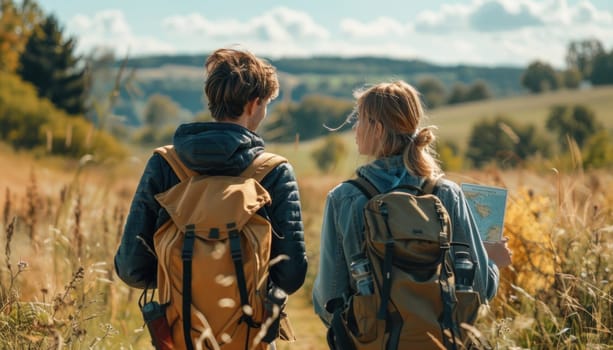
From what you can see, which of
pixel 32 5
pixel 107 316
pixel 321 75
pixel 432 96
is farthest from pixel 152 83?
pixel 107 316

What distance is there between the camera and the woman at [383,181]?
2.73 meters

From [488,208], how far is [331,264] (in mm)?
851

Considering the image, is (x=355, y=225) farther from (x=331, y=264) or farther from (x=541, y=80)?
(x=541, y=80)

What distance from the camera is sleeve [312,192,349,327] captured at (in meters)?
2.78

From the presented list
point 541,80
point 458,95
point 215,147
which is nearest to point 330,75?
point 458,95

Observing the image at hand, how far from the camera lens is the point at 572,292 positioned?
4.01m

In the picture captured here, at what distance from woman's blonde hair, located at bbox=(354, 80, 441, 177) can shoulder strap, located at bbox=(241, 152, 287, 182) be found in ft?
1.20

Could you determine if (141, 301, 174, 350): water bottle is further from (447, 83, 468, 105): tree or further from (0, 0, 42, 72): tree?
(447, 83, 468, 105): tree

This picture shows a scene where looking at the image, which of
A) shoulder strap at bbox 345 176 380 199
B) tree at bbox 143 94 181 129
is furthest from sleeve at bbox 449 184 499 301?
tree at bbox 143 94 181 129

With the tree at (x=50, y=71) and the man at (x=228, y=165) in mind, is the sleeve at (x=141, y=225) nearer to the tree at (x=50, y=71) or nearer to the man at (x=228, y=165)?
the man at (x=228, y=165)

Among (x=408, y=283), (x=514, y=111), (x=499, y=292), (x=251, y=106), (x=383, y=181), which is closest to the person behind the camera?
(x=408, y=283)

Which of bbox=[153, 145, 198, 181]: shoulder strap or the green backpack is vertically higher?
bbox=[153, 145, 198, 181]: shoulder strap

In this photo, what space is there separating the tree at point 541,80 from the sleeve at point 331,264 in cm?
10941

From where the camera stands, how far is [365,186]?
2750 mm
